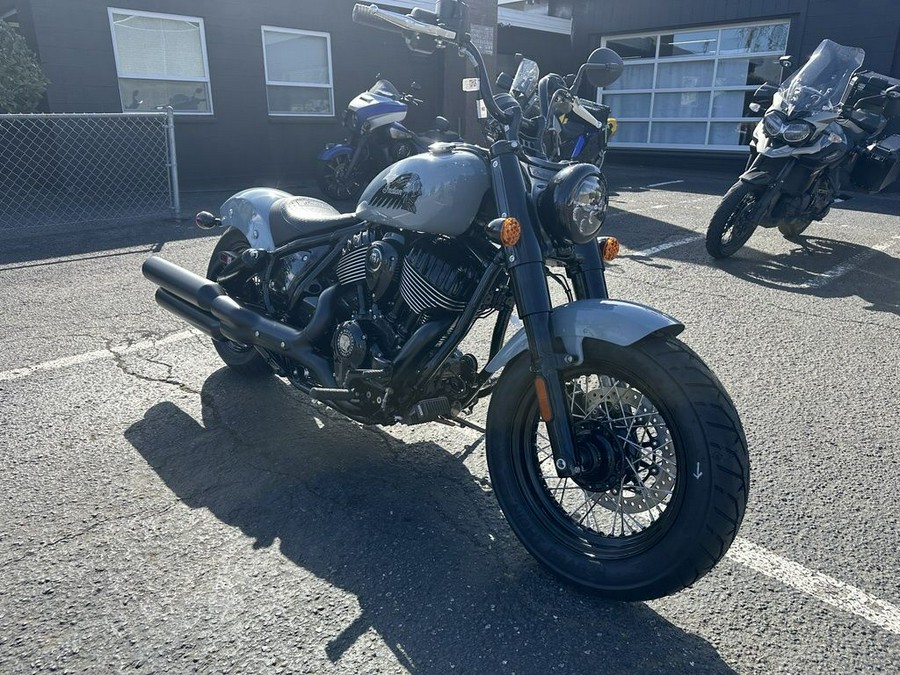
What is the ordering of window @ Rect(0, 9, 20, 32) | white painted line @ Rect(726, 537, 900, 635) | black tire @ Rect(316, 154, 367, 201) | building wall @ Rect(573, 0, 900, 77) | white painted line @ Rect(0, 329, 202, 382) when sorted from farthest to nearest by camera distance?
building wall @ Rect(573, 0, 900, 77) → window @ Rect(0, 9, 20, 32) → black tire @ Rect(316, 154, 367, 201) → white painted line @ Rect(0, 329, 202, 382) → white painted line @ Rect(726, 537, 900, 635)

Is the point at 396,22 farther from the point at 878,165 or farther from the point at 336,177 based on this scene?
the point at 336,177

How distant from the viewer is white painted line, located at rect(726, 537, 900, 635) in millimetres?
2186

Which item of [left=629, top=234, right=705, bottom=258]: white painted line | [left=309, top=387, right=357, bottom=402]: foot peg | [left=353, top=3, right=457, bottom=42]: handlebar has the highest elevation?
[left=353, top=3, right=457, bottom=42]: handlebar

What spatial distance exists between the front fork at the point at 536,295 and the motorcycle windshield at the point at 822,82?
5.42 metres

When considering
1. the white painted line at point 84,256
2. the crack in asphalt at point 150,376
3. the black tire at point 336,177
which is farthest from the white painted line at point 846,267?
the black tire at point 336,177

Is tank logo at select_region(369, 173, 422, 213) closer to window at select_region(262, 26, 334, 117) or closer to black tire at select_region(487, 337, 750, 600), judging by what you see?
black tire at select_region(487, 337, 750, 600)

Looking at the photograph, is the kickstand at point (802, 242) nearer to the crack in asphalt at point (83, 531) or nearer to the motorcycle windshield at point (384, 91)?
the motorcycle windshield at point (384, 91)

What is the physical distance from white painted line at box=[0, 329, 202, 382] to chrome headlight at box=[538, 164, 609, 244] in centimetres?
322

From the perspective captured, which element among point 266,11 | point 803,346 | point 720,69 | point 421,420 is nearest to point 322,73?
point 266,11

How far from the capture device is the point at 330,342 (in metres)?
3.11

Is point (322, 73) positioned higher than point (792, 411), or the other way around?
point (322, 73)

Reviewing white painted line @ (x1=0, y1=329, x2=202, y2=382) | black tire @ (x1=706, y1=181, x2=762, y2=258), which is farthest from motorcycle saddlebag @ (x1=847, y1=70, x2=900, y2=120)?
white painted line @ (x1=0, y1=329, x2=202, y2=382)

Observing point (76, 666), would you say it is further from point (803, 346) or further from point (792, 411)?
point (803, 346)

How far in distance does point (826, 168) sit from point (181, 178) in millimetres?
9654
